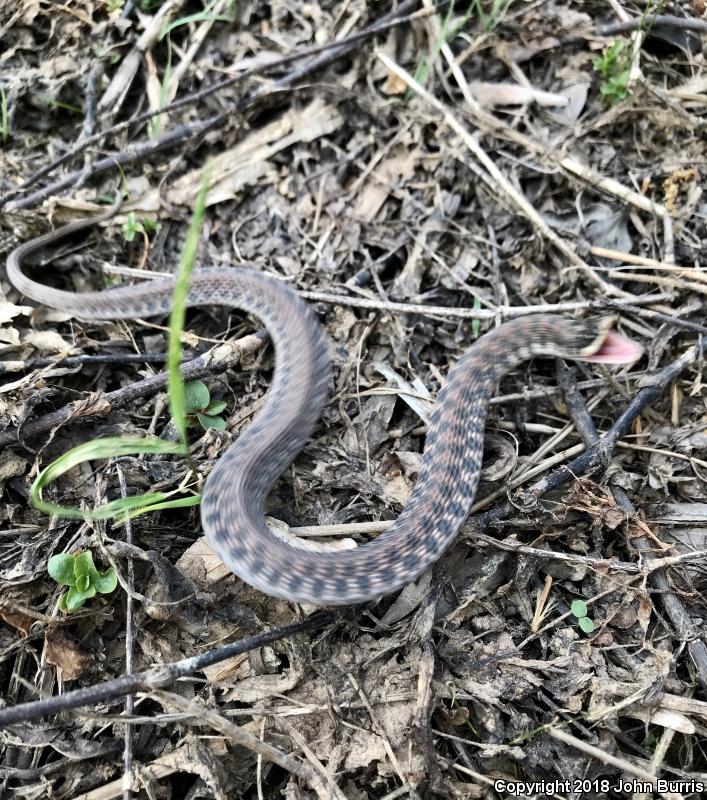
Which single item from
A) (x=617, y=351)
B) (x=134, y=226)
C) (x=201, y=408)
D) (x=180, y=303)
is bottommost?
(x=617, y=351)

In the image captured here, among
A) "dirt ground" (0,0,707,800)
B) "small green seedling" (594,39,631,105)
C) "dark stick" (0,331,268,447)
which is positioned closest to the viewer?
"dirt ground" (0,0,707,800)

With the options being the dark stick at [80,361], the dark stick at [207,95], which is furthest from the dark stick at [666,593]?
the dark stick at [207,95]

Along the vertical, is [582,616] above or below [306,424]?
below

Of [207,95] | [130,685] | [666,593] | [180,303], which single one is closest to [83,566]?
[130,685]

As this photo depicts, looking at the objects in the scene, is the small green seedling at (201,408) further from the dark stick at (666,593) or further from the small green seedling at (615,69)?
the small green seedling at (615,69)

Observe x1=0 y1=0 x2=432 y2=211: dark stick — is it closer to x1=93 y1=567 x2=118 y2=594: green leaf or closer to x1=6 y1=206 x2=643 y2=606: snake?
x1=6 y1=206 x2=643 y2=606: snake

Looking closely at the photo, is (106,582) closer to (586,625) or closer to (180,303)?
(180,303)

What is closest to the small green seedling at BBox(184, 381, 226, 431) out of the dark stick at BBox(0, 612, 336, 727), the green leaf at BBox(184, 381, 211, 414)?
the green leaf at BBox(184, 381, 211, 414)

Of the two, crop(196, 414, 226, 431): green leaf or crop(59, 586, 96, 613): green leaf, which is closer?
crop(59, 586, 96, 613): green leaf

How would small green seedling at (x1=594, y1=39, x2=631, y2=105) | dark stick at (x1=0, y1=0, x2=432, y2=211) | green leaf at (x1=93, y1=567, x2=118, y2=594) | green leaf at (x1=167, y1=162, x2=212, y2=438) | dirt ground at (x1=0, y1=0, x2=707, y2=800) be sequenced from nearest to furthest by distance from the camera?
1. green leaf at (x1=167, y1=162, x2=212, y2=438)
2. dirt ground at (x1=0, y1=0, x2=707, y2=800)
3. green leaf at (x1=93, y1=567, x2=118, y2=594)
4. small green seedling at (x1=594, y1=39, x2=631, y2=105)
5. dark stick at (x1=0, y1=0, x2=432, y2=211)
